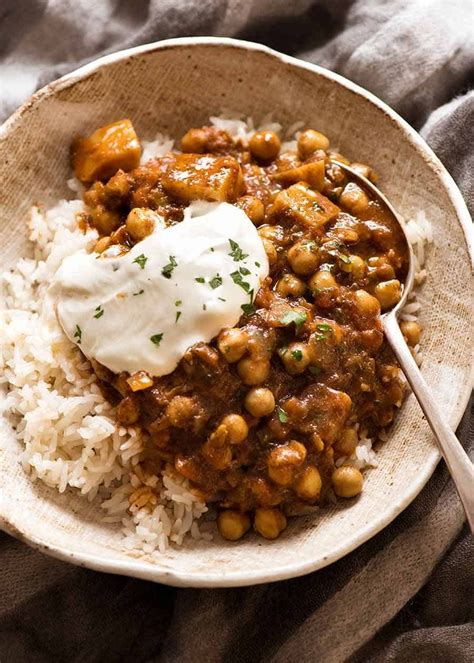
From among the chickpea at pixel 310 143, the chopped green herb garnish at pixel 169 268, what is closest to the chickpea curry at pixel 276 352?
the chickpea at pixel 310 143

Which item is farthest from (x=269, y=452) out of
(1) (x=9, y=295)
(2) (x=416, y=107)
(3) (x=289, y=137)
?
(2) (x=416, y=107)

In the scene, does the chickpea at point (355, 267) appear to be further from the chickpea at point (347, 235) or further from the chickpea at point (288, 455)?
the chickpea at point (288, 455)

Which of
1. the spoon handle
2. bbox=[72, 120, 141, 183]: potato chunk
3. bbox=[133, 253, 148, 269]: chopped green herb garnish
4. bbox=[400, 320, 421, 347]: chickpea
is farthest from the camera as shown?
bbox=[72, 120, 141, 183]: potato chunk

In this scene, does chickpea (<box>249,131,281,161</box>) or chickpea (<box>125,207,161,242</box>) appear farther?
chickpea (<box>249,131,281,161</box>)

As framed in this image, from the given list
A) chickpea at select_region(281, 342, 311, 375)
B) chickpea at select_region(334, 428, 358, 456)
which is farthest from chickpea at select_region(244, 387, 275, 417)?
chickpea at select_region(334, 428, 358, 456)

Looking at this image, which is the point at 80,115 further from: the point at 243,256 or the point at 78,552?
the point at 78,552

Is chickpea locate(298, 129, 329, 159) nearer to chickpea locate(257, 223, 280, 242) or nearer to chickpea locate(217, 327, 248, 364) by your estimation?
chickpea locate(257, 223, 280, 242)
